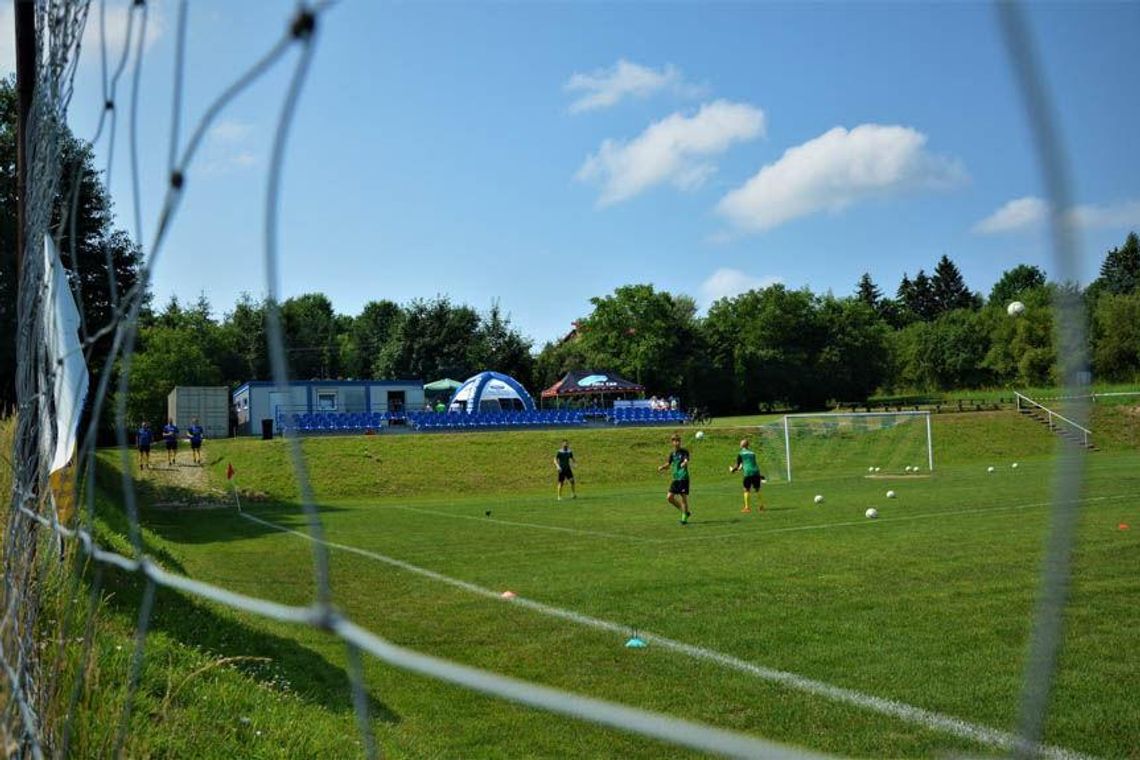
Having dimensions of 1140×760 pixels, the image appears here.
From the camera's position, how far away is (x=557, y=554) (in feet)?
43.3

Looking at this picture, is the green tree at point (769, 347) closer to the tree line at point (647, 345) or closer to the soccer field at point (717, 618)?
the tree line at point (647, 345)

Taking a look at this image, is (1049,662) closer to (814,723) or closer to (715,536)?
(814,723)

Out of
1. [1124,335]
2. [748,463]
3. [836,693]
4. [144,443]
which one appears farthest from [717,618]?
[144,443]

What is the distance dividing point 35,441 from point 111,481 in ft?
66.5

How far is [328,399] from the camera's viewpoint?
5038 cm

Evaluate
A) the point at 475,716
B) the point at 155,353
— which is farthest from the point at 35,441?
the point at 155,353

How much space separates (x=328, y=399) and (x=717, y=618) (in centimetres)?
4427

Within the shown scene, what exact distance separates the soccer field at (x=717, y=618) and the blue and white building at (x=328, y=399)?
2514cm

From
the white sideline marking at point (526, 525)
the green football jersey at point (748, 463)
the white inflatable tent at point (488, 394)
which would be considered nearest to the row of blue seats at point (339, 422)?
the white inflatable tent at point (488, 394)

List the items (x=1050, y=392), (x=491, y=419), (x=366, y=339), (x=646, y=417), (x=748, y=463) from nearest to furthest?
(x=1050, y=392) → (x=748, y=463) → (x=491, y=419) → (x=646, y=417) → (x=366, y=339)

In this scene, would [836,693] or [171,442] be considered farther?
[171,442]

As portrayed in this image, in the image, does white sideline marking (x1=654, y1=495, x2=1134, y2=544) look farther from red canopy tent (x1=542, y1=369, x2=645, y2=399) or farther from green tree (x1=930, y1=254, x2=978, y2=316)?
red canopy tent (x1=542, y1=369, x2=645, y2=399)

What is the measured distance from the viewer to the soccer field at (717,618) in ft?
17.7

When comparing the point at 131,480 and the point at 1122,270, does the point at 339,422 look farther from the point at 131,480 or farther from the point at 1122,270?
the point at 1122,270
